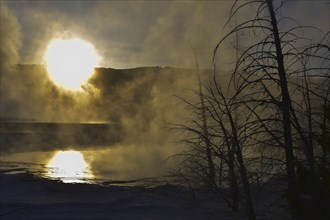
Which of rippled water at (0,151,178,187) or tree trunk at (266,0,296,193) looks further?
rippled water at (0,151,178,187)

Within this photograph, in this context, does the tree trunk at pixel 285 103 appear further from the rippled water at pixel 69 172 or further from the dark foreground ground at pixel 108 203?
the rippled water at pixel 69 172

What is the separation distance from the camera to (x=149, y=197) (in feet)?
39.4

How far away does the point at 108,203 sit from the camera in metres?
11.3

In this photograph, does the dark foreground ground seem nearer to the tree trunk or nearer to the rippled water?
the rippled water

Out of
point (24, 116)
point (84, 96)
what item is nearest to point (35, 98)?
point (24, 116)

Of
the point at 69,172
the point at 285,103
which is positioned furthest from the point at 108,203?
the point at 69,172

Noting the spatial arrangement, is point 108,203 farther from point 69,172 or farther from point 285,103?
point 69,172

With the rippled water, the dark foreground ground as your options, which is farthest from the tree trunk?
the rippled water

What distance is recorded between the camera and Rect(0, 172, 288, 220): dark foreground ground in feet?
33.2

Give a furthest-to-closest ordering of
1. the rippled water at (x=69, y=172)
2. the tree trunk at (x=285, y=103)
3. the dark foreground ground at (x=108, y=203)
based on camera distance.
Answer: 1. the rippled water at (x=69, y=172)
2. the dark foreground ground at (x=108, y=203)
3. the tree trunk at (x=285, y=103)

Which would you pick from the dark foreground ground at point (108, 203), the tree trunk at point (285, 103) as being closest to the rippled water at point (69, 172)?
the dark foreground ground at point (108, 203)

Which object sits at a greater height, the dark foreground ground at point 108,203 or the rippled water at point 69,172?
the rippled water at point 69,172

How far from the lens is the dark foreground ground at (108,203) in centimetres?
1012

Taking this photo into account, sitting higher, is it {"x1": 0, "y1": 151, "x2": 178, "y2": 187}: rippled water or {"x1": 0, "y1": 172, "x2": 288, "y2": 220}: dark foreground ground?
{"x1": 0, "y1": 151, "x2": 178, "y2": 187}: rippled water
